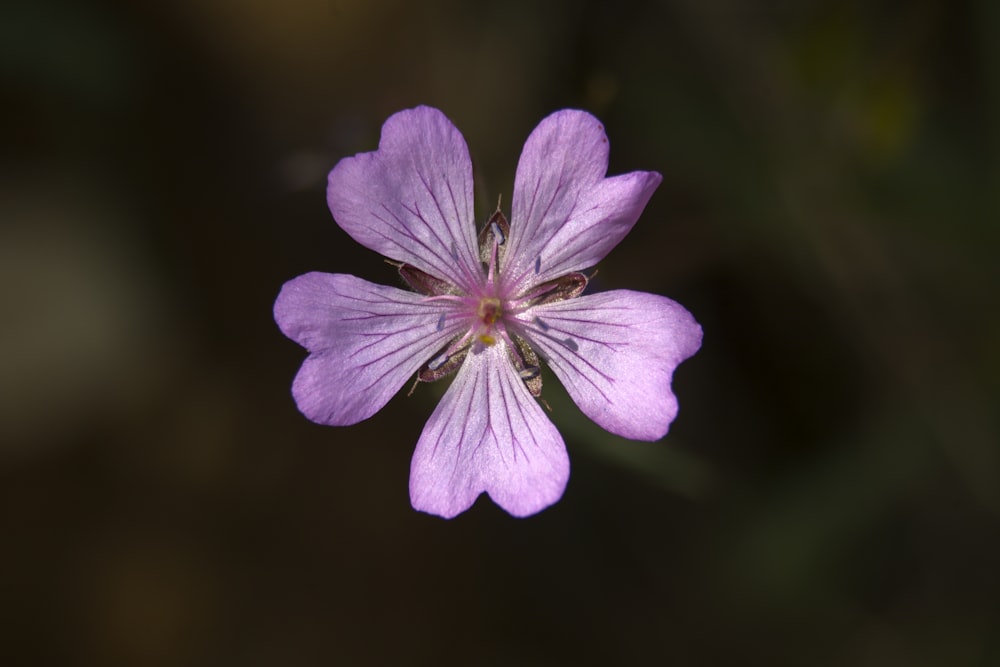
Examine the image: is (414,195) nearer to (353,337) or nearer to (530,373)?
(353,337)

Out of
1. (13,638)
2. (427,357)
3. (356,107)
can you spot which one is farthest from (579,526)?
(13,638)

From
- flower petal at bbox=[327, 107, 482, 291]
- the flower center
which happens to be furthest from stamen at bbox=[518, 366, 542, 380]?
flower petal at bbox=[327, 107, 482, 291]

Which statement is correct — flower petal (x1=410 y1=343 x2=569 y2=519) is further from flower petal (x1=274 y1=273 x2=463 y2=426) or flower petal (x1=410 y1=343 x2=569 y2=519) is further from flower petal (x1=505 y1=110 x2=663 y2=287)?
flower petal (x1=505 y1=110 x2=663 y2=287)

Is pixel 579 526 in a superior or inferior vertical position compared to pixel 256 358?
inferior

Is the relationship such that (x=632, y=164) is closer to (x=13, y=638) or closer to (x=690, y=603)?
(x=690, y=603)

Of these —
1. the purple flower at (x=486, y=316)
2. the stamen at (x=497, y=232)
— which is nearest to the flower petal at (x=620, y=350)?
the purple flower at (x=486, y=316)

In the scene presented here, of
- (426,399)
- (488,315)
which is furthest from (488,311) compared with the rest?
(426,399)
